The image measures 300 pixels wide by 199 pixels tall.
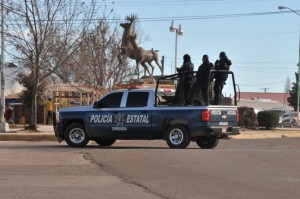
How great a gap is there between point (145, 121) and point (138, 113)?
0.35 m

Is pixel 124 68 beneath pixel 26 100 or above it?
above

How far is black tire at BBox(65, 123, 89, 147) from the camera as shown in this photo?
17.4 meters

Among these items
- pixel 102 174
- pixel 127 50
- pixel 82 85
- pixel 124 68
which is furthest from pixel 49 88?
pixel 102 174

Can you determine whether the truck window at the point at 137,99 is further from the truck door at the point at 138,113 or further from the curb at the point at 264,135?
the curb at the point at 264,135

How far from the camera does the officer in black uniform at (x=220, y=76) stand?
16.7 meters

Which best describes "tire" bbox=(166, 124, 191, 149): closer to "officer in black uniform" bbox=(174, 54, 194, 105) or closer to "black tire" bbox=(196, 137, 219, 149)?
"officer in black uniform" bbox=(174, 54, 194, 105)

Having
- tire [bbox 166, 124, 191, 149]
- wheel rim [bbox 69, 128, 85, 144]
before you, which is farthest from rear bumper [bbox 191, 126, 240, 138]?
wheel rim [bbox 69, 128, 85, 144]

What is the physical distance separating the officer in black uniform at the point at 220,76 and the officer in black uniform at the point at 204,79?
0.57 metres

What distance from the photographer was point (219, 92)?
16734 millimetres

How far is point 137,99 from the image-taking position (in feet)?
55.5

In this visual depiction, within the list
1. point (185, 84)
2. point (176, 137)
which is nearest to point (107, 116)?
point (176, 137)

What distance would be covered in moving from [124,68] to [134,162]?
28.3 metres

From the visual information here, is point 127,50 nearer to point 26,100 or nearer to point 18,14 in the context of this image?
point 18,14

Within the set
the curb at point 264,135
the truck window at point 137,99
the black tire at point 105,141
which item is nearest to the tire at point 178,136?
the truck window at point 137,99
